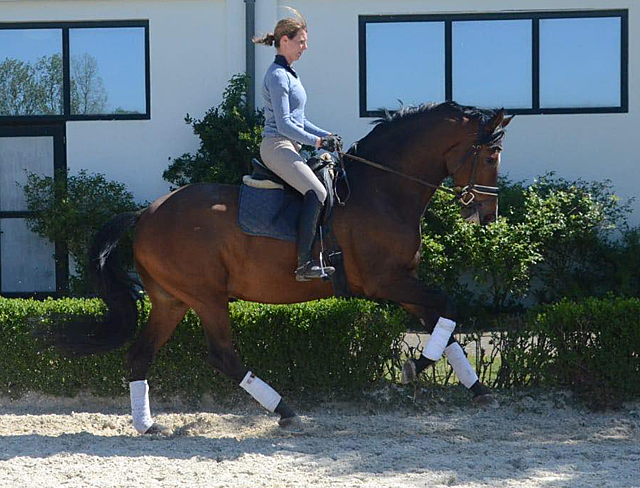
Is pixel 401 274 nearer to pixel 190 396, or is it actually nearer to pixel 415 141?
pixel 415 141

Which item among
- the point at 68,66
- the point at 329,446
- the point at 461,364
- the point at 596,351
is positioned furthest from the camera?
the point at 68,66

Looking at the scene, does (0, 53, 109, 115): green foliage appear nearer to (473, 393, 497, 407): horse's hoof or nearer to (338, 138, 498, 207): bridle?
(338, 138, 498, 207): bridle

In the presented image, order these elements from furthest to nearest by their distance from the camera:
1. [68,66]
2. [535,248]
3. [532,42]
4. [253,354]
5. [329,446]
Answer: [68,66]
[532,42]
[535,248]
[253,354]
[329,446]

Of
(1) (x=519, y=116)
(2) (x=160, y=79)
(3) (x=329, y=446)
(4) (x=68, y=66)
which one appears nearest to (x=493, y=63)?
(1) (x=519, y=116)

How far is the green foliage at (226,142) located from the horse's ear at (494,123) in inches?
195

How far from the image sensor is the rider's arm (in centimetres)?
638

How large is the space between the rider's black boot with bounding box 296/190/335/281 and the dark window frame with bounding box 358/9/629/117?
5618 millimetres

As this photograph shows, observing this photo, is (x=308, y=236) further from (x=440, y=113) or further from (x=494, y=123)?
(x=494, y=123)

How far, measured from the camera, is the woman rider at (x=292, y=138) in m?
6.42

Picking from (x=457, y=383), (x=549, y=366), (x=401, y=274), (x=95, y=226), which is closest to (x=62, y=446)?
(x=401, y=274)

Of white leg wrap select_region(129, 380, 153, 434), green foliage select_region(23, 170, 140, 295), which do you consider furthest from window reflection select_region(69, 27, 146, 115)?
white leg wrap select_region(129, 380, 153, 434)

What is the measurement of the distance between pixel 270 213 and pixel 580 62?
6.89 meters

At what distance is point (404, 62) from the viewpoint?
12070 mm

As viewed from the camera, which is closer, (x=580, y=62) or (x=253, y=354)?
(x=253, y=354)
